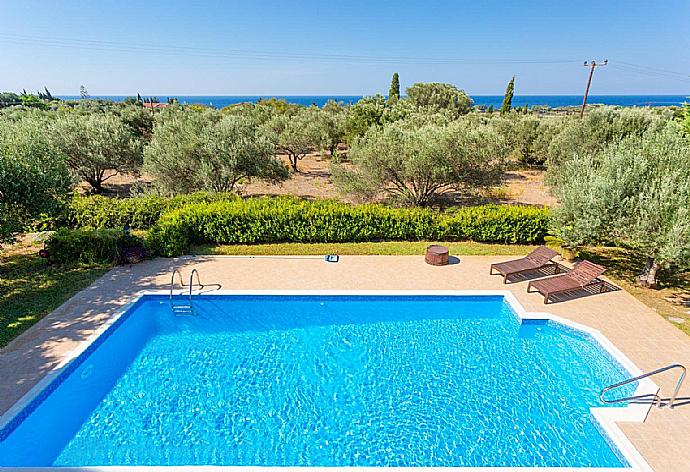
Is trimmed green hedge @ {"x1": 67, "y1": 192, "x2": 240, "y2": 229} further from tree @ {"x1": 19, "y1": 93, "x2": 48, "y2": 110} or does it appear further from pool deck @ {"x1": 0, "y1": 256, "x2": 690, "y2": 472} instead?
tree @ {"x1": 19, "y1": 93, "x2": 48, "y2": 110}

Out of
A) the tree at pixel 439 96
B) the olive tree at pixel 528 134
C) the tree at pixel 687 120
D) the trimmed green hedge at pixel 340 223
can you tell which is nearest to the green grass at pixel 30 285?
the trimmed green hedge at pixel 340 223

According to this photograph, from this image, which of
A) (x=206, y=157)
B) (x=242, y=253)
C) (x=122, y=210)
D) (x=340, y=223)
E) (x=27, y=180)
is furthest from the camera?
(x=206, y=157)

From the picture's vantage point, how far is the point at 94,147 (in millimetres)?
23094

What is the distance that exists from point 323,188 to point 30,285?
1739 centimetres

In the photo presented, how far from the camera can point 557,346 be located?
10398 mm

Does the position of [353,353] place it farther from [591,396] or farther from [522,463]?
[591,396]

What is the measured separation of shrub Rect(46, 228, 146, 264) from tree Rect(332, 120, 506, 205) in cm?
1020

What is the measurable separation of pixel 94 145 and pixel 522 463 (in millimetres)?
25839

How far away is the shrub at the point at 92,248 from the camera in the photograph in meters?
13.7

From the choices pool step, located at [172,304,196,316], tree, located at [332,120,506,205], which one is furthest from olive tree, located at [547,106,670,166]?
pool step, located at [172,304,196,316]

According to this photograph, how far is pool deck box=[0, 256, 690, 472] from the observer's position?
7469 millimetres

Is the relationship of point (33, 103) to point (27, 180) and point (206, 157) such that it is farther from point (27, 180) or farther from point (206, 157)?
point (27, 180)

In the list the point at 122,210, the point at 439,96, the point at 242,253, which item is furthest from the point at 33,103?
the point at 242,253

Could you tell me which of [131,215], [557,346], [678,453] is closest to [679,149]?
[557,346]
